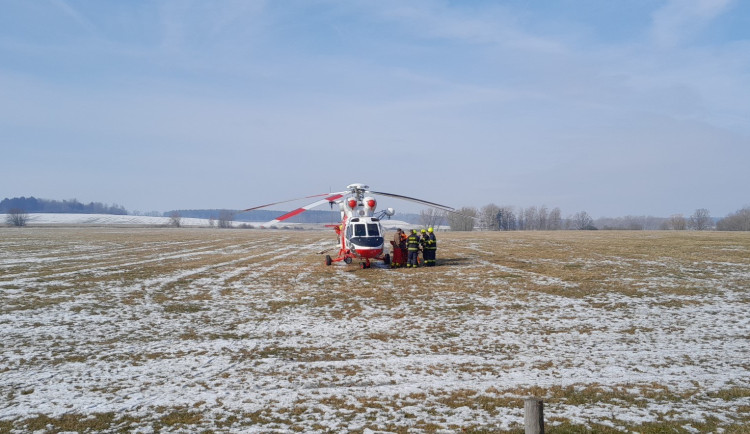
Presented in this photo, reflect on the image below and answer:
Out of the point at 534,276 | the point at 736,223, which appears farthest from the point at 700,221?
the point at 534,276

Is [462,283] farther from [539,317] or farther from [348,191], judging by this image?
[348,191]

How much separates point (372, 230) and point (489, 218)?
10969 centimetres

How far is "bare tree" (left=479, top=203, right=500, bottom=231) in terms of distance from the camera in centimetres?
12166

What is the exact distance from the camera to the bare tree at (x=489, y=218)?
12166 cm

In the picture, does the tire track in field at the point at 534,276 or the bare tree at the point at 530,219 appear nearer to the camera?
the tire track in field at the point at 534,276

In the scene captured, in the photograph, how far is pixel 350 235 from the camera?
1986 centimetres

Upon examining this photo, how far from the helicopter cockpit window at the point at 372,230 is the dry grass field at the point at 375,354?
311 centimetres

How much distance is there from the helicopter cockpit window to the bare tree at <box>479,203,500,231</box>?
105469mm

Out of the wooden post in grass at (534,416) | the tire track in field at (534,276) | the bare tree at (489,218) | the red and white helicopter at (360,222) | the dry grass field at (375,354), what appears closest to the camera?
the wooden post in grass at (534,416)

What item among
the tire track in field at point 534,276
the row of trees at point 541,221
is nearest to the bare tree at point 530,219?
the row of trees at point 541,221

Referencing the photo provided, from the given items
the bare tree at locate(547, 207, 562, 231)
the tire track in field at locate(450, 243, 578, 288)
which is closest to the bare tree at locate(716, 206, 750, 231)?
the bare tree at locate(547, 207, 562, 231)

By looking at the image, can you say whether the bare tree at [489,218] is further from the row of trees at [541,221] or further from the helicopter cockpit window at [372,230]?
the helicopter cockpit window at [372,230]

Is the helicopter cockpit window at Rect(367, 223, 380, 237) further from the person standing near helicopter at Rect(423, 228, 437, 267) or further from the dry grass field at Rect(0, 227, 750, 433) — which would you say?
the dry grass field at Rect(0, 227, 750, 433)

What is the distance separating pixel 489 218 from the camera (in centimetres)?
12419
